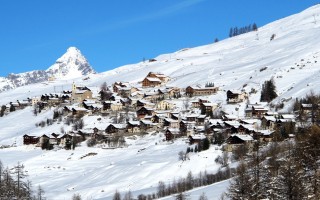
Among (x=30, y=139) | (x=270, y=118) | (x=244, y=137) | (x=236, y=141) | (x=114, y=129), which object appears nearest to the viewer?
(x=236, y=141)

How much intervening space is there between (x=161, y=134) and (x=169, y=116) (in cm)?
1030

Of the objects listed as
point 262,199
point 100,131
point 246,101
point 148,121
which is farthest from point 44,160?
point 262,199

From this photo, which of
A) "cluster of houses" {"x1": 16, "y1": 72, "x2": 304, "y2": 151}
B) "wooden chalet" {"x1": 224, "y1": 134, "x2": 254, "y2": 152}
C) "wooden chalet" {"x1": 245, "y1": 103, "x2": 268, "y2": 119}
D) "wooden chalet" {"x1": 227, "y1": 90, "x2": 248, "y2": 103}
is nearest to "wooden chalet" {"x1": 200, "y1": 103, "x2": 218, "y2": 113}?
"cluster of houses" {"x1": 16, "y1": 72, "x2": 304, "y2": 151}

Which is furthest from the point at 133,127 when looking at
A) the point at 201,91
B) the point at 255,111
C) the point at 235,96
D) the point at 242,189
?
the point at 242,189

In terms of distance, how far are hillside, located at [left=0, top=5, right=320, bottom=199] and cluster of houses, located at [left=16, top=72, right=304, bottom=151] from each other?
8.86 ft

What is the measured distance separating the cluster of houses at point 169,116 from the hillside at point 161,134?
8.86 feet

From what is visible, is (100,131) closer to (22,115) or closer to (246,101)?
(246,101)

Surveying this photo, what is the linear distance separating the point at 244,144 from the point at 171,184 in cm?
1228

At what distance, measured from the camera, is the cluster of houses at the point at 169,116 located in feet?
211

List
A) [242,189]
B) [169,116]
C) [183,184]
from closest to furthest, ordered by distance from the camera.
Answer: [242,189]
[183,184]
[169,116]

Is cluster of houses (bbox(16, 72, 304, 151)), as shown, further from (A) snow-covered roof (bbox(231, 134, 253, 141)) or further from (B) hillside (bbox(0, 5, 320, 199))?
(B) hillside (bbox(0, 5, 320, 199))

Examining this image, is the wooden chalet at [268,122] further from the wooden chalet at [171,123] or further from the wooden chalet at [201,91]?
the wooden chalet at [201,91]

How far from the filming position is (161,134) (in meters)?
74.1

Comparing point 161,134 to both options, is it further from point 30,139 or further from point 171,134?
point 30,139
